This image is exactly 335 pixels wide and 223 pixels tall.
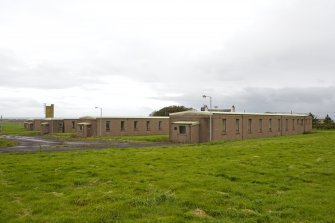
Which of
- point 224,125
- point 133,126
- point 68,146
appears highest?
point 224,125

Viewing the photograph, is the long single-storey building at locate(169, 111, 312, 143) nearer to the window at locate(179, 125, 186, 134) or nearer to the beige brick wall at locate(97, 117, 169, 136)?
the window at locate(179, 125, 186, 134)

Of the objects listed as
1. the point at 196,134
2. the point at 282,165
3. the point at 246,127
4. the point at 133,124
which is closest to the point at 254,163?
the point at 282,165

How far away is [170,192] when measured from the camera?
518 inches

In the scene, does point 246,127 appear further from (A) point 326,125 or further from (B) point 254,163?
(A) point 326,125

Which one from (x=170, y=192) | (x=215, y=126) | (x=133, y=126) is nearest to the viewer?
(x=170, y=192)

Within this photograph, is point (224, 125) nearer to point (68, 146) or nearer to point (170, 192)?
point (68, 146)

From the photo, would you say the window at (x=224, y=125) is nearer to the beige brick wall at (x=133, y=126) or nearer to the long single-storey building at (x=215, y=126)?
the long single-storey building at (x=215, y=126)

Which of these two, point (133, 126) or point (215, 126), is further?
point (133, 126)

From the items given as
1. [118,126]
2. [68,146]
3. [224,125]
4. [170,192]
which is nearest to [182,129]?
[224,125]

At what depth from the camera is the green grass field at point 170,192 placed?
10.5 metres

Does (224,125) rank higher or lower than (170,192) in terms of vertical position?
higher

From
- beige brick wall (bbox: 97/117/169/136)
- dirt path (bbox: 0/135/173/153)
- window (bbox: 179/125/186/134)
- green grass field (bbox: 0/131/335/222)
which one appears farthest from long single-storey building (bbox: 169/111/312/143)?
green grass field (bbox: 0/131/335/222)

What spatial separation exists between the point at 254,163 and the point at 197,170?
4.11m

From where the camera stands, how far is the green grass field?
1047 centimetres
